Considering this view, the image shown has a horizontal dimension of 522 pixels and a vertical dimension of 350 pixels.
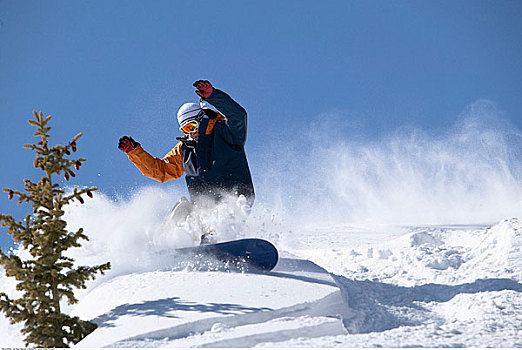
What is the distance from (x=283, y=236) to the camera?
19.1 feet

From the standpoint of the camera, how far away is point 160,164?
5977 mm

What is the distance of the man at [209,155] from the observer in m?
5.60

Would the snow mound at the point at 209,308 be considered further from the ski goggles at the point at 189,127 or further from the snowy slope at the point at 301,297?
the ski goggles at the point at 189,127

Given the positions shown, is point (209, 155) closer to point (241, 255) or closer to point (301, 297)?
point (241, 255)

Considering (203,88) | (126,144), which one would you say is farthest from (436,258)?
(126,144)

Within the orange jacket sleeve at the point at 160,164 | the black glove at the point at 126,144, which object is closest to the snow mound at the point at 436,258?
the orange jacket sleeve at the point at 160,164

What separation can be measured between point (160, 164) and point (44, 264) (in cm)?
244

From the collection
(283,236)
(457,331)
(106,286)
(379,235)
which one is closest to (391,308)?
(457,331)

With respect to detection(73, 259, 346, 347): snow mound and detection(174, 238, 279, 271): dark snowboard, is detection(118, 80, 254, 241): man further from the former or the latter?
detection(73, 259, 346, 347): snow mound

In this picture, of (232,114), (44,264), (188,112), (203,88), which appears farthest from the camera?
(188,112)

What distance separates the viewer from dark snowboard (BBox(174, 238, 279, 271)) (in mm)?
4766

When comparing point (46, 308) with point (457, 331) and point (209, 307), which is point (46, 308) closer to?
point (209, 307)

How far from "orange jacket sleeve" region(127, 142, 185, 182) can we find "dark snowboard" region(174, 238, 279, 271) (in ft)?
4.56

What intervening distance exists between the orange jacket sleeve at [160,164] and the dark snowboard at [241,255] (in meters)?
1.39
